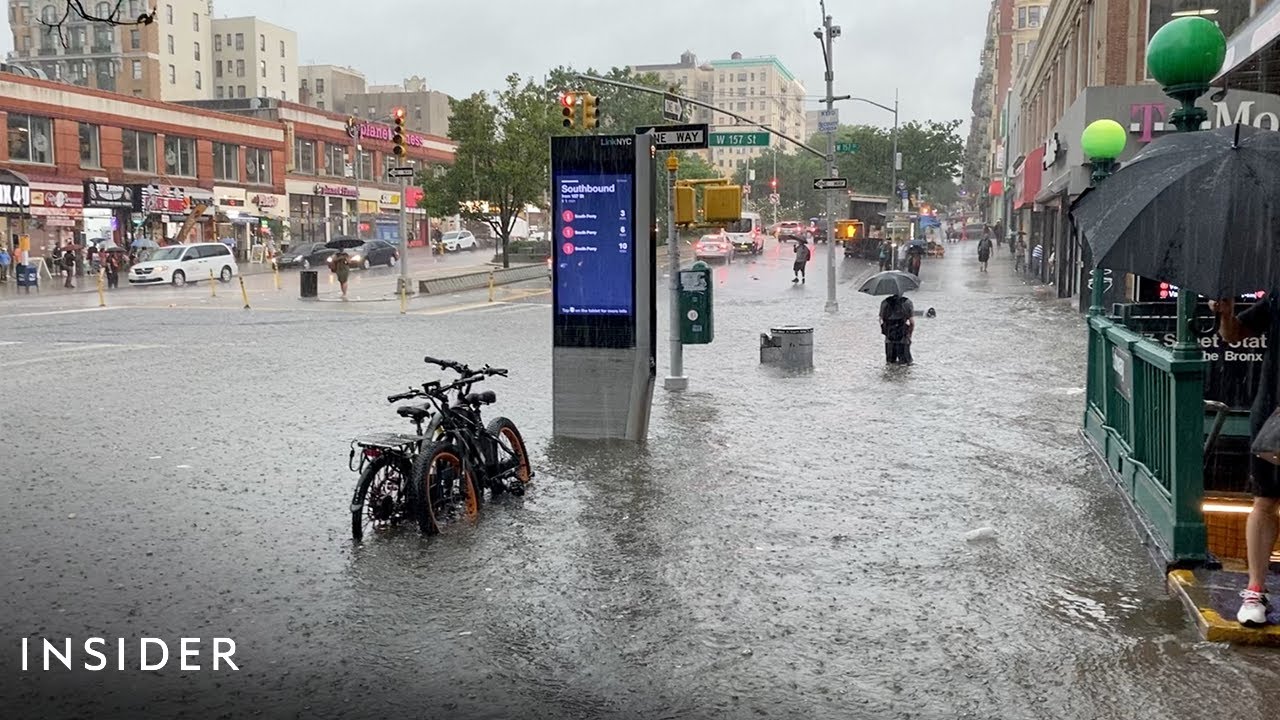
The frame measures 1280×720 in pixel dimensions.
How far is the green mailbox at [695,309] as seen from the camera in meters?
15.9

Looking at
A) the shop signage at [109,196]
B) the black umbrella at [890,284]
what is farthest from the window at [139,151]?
the black umbrella at [890,284]

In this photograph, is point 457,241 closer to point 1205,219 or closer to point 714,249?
point 714,249

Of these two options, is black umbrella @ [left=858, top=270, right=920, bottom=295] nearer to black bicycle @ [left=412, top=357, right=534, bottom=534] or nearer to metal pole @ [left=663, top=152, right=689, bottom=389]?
metal pole @ [left=663, top=152, right=689, bottom=389]

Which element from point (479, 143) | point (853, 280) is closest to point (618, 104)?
point (479, 143)

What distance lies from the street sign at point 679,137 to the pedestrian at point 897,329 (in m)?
5.99

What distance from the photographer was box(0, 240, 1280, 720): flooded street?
17.7 feet

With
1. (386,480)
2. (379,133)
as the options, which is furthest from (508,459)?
(379,133)

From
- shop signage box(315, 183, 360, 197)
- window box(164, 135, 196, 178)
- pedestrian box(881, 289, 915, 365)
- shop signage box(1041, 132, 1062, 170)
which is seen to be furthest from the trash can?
shop signage box(315, 183, 360, 197)

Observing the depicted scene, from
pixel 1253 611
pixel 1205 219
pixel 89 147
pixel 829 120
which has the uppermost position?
pixel 89 147

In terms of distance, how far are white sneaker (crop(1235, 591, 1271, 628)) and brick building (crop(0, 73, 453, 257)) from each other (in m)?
55.4

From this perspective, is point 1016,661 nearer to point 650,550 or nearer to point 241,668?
point 650,550

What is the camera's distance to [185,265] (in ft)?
149

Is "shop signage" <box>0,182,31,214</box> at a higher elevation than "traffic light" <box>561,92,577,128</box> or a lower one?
lower

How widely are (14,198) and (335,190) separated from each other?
33.7m
